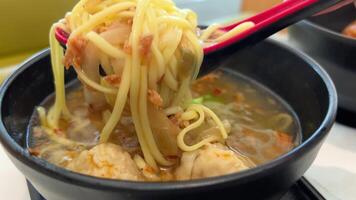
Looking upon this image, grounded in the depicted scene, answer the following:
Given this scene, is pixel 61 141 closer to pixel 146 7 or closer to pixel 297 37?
pixel 146 7

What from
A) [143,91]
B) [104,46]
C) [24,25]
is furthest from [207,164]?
[24,25]

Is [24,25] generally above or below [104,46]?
below

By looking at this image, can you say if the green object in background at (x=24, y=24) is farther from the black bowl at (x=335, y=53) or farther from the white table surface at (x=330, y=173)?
the black bowl at (x=335, y=53)

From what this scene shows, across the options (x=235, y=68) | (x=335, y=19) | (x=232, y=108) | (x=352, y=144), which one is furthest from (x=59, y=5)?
(x=352, y=144)

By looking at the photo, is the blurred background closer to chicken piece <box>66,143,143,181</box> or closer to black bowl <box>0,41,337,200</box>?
black bowl <box>0,41,337,200</box>

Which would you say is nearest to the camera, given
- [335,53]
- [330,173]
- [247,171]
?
[247,171]

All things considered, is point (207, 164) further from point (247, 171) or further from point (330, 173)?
point (330, 173)
